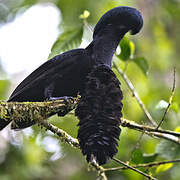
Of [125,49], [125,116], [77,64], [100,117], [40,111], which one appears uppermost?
[125,49]

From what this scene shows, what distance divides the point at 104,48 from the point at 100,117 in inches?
38.2

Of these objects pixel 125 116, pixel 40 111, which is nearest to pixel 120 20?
pixel 40 111

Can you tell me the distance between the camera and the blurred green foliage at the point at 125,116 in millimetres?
3549

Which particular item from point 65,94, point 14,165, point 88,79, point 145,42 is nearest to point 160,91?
point 145,42

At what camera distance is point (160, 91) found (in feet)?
19.6

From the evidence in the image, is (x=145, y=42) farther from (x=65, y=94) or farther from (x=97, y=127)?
(x=97, y=127)

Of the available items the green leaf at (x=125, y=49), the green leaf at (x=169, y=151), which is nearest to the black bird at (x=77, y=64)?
the green leaf at (x=125, y=49)

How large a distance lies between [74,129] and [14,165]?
125 cm

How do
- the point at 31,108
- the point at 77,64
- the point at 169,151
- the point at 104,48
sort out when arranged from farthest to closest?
the point at 169,151 → the point at 104,48 → the point at 77,64 → the point at 31,108

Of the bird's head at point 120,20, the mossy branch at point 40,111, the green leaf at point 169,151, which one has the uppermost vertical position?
the bird's head at point 120,20

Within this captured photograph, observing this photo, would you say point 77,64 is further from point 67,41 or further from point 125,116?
point 125,116

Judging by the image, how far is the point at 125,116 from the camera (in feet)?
16.1

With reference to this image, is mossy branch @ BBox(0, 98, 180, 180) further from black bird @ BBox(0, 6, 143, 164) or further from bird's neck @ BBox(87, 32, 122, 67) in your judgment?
bird's neck @ BBox(87, 32, 122, 67)

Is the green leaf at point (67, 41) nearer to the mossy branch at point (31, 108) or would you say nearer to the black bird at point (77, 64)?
the black bird at point (77, 64)
